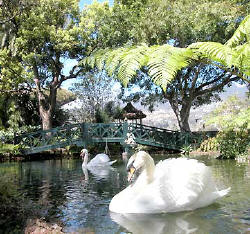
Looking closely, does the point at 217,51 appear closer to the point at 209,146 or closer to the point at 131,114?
the point at 209,146

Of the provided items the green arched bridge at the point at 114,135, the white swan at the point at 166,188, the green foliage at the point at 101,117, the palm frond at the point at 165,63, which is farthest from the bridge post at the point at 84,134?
the palm frond at the point at 165,63

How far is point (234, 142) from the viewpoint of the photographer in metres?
14.7

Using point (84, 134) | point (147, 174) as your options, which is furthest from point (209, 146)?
point (147, 174)

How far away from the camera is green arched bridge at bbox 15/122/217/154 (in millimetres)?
20578

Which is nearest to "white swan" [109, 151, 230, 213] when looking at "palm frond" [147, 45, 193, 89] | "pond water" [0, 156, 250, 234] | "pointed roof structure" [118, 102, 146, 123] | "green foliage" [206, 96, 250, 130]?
"pond water" [0, 156, 250, 234]

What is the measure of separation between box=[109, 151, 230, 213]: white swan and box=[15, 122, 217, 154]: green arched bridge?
14725 mm

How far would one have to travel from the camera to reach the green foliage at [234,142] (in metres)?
14.5

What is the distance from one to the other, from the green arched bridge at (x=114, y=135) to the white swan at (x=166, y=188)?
1473 cm

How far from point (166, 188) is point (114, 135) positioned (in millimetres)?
15790

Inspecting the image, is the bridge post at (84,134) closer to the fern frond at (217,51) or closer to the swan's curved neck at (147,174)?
the swan's curved neck at (147,174)

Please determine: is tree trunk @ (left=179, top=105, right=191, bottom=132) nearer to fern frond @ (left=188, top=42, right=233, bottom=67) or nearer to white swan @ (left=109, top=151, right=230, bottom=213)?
white swan @ (left=109, top=151, right=230, bottom=213)

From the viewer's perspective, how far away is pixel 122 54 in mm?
4004

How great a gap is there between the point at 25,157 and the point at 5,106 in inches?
301

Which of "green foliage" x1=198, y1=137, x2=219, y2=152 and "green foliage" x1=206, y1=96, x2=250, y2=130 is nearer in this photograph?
"green foliage" x1=206, y1=96, x2=250, y2=130
